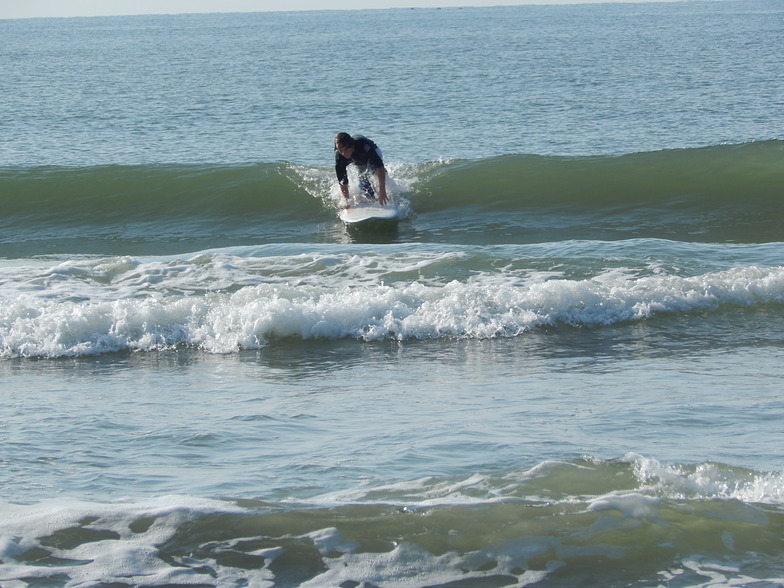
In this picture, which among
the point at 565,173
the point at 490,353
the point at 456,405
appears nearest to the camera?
the point at 456,405

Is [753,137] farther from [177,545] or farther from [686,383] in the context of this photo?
[177,545]

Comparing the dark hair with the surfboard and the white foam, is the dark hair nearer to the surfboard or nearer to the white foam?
the surfboard

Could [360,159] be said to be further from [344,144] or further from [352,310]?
[352,310]

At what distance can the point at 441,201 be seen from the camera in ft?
51.8

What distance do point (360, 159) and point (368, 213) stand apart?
1.04 m

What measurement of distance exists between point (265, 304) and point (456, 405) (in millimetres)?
3327

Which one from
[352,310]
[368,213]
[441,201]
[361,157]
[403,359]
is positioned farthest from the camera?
[441,201]

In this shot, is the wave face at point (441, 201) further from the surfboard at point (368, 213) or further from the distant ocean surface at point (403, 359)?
the surfboard at point (368, 213)

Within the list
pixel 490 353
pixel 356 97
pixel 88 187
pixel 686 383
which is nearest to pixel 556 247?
pixel 490 353

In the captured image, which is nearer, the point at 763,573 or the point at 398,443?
the point at 763,573

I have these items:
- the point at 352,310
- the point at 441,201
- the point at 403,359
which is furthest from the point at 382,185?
the point at 403,359

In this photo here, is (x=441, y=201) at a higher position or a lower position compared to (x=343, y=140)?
lower

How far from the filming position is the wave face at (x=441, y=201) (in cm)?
1470

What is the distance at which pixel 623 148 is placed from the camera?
19594 millimetres
